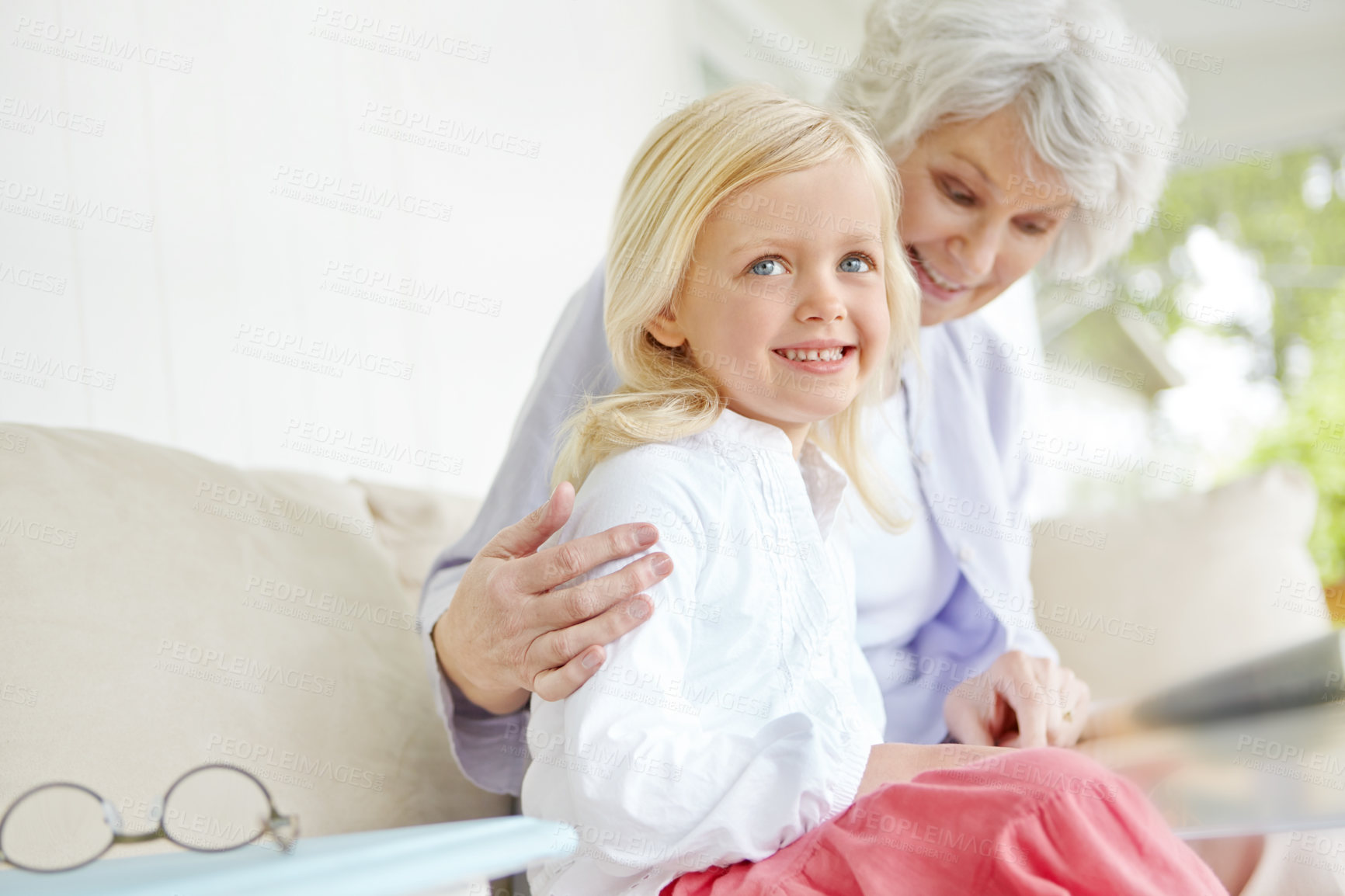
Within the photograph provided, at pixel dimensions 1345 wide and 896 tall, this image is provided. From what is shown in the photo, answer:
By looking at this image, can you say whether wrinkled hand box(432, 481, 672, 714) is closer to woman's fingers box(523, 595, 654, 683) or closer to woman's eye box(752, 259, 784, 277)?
woman's fingers box(523, 595, 654, 683)

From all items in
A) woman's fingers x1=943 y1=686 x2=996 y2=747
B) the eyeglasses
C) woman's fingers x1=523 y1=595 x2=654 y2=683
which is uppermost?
woman's fingers x1=523 y1=595 x2=654 y2=683

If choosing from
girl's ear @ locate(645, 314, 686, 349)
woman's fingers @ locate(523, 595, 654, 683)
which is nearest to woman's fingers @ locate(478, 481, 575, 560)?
woman's fingers @ locate(523, 595, 654, 683)

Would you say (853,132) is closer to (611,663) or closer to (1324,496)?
(611,663)

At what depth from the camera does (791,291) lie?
1048 millimetres

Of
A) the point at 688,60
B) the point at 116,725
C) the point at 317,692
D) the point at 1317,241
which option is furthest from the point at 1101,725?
the point at 1317,241

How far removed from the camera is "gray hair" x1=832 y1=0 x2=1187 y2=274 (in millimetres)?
1377

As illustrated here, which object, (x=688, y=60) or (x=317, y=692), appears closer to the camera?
(x=317, y=692)

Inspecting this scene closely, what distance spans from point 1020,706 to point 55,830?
1.04 meters

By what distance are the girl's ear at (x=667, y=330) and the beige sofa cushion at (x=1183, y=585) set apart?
1146 mm

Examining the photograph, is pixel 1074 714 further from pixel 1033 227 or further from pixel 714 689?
pixel 1033 227

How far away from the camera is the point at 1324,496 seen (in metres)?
5.82

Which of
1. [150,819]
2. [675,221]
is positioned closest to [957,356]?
[675,221]

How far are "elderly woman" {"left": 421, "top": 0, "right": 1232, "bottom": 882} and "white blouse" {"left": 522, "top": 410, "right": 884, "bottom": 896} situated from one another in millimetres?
225

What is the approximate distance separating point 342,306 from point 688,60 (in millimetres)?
1875
